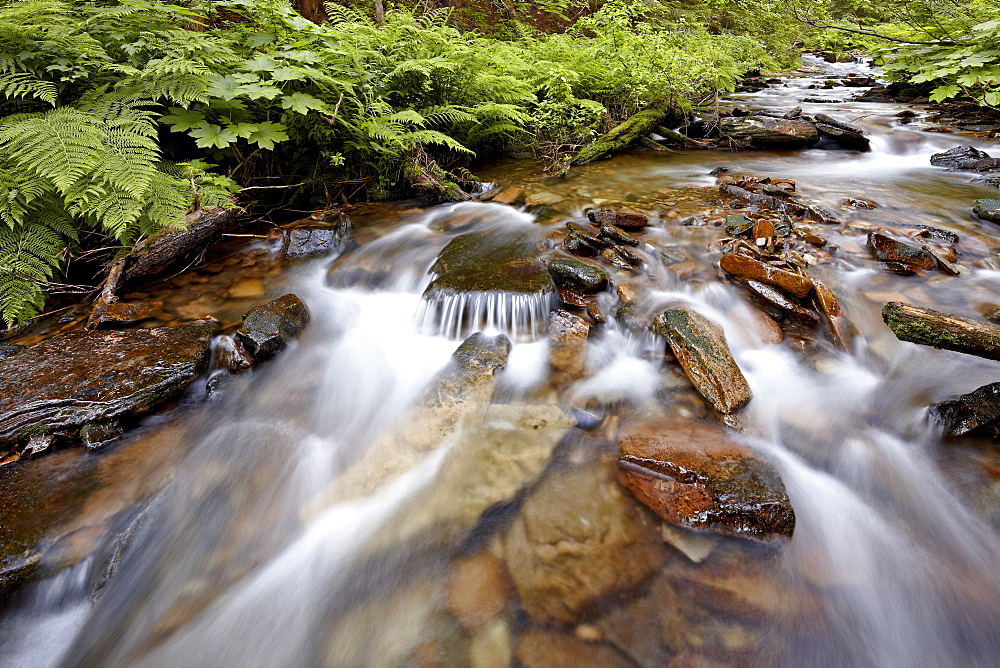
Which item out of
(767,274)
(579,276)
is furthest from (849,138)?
(579,276)

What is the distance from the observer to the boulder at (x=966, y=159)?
5852 millimetres

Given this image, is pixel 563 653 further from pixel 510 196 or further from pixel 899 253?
pixel 510 196

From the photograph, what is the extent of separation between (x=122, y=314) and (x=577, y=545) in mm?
3272

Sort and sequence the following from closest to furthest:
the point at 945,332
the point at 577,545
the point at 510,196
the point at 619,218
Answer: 1. the point at 577,545
2. the point at 945,332
3. the point at 619,218
4. the point at 510,196

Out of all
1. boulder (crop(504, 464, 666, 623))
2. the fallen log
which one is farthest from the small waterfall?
the fallen log

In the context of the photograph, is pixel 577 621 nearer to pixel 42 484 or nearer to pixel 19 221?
pixel 42 484

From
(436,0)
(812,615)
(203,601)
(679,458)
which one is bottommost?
(203,601)

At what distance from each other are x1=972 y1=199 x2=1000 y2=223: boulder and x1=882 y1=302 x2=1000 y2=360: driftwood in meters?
2.98

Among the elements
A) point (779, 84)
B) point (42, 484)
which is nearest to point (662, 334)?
point (42, 484)

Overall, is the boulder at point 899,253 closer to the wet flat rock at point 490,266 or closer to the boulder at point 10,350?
the wet flat rock at point 490,266

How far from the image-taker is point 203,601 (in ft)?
5.74

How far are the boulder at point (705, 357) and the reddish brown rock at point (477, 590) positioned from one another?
1.54 m

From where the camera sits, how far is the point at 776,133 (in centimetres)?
713

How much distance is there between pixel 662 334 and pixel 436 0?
1118 centimetres
